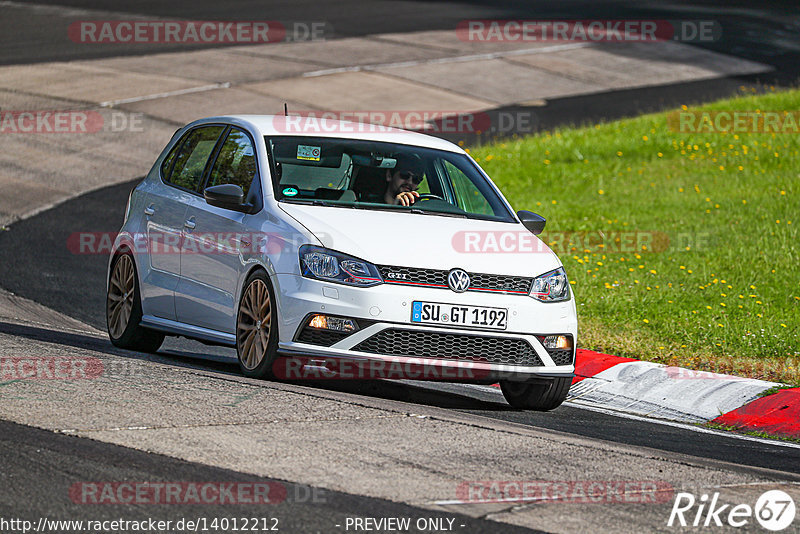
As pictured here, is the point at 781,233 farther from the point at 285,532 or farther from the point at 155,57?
the point at 155,57

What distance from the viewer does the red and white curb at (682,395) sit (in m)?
8.95

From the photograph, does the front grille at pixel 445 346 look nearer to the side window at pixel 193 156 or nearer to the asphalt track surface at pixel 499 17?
the side window at pixel 193 156

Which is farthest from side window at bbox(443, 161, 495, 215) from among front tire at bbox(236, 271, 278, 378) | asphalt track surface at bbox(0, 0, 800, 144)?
asphalt track surface at bbox(0, 0, 800, 144)

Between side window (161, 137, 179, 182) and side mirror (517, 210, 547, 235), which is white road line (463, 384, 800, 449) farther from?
side window (161, 137, 179, 182)

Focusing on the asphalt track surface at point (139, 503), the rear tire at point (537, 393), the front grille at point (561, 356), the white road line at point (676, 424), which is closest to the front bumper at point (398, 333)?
the front grille at point (561, 356)

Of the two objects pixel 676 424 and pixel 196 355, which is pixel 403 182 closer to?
pixel 676 424

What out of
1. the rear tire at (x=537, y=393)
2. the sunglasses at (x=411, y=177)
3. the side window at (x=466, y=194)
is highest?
the sunglasses at (x=411, y=177)

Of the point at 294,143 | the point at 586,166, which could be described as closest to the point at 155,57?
the point at 586,166

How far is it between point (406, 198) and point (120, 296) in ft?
8.62

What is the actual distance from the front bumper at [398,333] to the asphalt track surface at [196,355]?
0.53 m

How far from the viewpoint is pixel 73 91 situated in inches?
957

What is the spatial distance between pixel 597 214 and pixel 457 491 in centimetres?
1209

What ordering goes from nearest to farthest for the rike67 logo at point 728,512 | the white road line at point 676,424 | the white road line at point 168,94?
the rike67 logo at point 728,512 → the white road line at point 676,424 → the white road line at point 168,94

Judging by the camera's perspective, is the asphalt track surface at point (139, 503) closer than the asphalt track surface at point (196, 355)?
Yes
